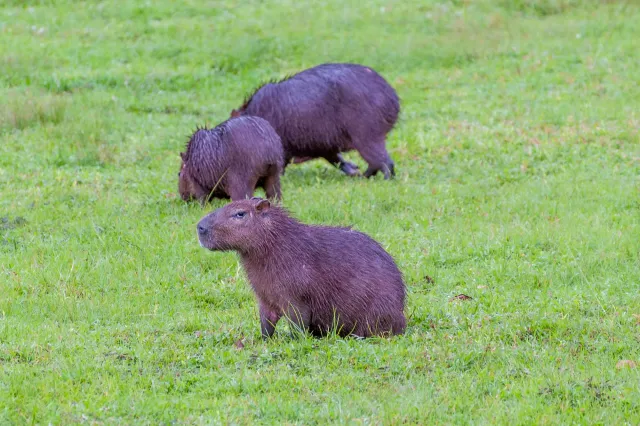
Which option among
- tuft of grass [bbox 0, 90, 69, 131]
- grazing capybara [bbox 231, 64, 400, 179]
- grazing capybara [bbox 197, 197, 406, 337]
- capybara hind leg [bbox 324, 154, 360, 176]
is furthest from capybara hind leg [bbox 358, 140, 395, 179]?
grazing capybara [bbox 197, 197, 406, 337]

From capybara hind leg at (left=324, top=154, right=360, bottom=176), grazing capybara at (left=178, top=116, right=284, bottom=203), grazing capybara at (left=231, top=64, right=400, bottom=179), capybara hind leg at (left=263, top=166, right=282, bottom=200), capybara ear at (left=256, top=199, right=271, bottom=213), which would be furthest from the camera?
capybara hind leg at (left=324, top=154, right=360, bottom=176)

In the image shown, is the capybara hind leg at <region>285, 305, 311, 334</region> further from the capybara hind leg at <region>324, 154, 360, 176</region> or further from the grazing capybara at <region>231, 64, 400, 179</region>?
the capybara hind leg at <region>324, 154, 360, 176</region>

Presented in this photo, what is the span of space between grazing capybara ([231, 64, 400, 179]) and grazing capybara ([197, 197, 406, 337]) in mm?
4454

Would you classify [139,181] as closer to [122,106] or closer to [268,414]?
[122,106]

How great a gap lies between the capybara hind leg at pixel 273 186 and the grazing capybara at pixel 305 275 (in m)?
3.33

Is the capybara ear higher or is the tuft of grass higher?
the capybara ear

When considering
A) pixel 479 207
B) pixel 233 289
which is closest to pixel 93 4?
pixel 479 207

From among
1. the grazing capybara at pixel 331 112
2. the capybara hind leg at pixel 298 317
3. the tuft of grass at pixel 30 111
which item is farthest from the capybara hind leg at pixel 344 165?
the capybara hind leg at pixel 298 317

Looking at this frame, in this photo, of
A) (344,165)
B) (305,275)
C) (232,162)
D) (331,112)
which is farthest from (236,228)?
(344,165)

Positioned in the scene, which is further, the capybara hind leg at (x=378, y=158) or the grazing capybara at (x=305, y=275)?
the capybara hind leg at (x=378, y=158)

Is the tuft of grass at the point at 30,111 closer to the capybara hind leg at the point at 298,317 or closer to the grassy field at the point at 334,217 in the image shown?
the grassy field at the point at 334,217

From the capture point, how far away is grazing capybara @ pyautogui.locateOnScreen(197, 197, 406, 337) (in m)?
6.05

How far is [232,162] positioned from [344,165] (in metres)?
2.10

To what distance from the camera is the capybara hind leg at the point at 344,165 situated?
11.1 m
